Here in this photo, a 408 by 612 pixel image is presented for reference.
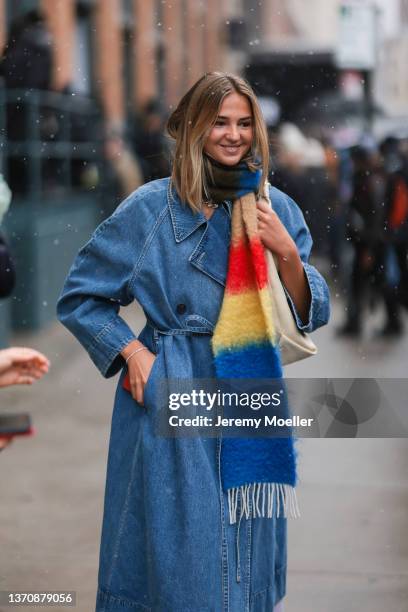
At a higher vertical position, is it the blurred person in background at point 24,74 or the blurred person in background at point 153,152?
the blurred person in background at point 24,74

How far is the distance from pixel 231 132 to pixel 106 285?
0.49 m

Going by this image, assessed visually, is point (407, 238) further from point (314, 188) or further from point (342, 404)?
point (342, 404)

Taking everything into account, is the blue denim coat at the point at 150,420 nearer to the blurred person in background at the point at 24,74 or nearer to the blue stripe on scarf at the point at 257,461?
the blue stripe on scarf at the point at 257,461

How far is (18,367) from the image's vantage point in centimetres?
218

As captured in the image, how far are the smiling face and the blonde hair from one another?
0.05 ft

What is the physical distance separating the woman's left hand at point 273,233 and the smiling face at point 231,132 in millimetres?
143

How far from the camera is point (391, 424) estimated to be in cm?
326

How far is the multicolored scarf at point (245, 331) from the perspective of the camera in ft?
9.04

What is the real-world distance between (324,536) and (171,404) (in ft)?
6.23

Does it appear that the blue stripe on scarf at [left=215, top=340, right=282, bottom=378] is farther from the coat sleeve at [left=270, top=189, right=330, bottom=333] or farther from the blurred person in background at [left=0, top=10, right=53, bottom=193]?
the blurred person in background at [left=0, top=10, right=53, bottom=193]

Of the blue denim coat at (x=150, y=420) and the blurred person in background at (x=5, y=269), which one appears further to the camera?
the blurred person in background at (x=5, y=269)

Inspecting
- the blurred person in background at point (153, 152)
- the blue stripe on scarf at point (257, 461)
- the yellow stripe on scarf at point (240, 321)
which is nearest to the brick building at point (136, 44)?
the blurred person in background at point (153, 152)

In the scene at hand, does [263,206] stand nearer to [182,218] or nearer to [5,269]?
[182,218]

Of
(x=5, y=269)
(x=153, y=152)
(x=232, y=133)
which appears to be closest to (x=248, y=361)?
(x=232, y=133)
